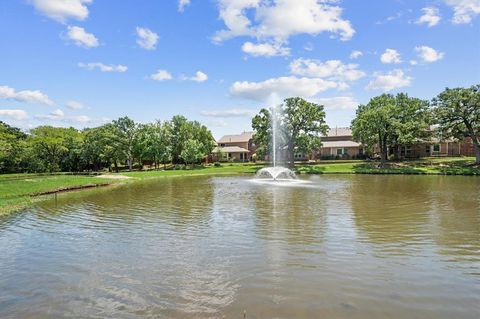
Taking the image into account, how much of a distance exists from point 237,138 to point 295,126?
2975 centimetres

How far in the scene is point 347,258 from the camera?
896 cm

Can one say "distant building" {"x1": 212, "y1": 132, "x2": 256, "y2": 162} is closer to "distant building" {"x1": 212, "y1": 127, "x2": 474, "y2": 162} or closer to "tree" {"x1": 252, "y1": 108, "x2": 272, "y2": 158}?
"distant building" {"x1": 212, "y1": 127, "x2": 474, "y2": 162}

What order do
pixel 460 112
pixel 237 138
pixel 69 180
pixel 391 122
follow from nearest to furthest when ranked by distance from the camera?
1. pixel 69 180
2. pixel 460 112
3. pixel 391 122
4. pixel 237 138

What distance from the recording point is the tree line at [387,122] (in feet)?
157

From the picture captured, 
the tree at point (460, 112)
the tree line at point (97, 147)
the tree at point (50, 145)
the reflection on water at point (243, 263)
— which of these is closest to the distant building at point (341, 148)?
the tree at point (460, 112)

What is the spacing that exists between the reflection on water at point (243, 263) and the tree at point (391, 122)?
119 ft

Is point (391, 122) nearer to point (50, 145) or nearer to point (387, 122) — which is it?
point (387, 122)

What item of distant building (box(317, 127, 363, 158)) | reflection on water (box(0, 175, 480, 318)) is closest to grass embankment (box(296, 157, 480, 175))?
distant building (box(317, 127, 363, 158))

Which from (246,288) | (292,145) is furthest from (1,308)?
(292,145)

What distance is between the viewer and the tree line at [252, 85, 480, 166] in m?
48.0

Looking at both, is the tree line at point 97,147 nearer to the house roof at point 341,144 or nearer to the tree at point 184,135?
the tree at point 184,135

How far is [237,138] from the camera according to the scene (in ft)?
280

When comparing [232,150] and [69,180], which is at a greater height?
[232,150]

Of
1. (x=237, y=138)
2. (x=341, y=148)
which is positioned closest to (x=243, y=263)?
(x=341, y=148)
